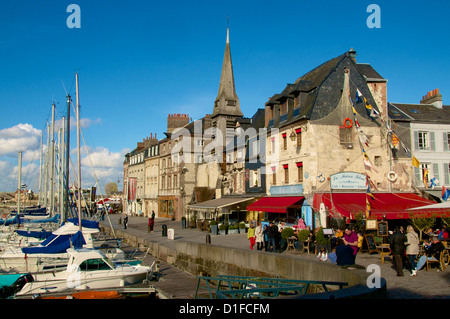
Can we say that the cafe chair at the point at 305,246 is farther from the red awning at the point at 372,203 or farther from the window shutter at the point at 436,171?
the window shutter at the point at 436,171

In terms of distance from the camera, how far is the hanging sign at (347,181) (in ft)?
77.8

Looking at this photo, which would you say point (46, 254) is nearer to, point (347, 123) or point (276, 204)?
point (276, 204)

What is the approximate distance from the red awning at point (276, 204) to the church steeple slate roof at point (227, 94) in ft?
61.8

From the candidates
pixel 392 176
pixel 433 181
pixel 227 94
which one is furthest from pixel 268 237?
pixel 227 94

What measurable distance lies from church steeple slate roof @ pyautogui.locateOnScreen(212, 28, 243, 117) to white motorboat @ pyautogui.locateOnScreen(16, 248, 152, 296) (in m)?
30.0

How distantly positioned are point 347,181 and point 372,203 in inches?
100

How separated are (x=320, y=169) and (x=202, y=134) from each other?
26.4 metres

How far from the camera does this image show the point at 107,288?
590 inches

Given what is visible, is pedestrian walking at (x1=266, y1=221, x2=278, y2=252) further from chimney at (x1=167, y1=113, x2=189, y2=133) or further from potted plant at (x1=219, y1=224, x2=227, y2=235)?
chimney at (x1=167, y1=113, x2=189, y2=133)

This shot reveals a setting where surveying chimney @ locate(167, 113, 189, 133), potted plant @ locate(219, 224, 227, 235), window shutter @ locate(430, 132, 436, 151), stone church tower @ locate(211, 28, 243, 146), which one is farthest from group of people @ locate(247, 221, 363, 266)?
chimney @ locate(167, 113, 189, 133)

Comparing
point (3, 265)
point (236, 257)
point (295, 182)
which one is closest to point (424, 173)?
point (295, 182)

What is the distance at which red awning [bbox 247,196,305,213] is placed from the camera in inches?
944

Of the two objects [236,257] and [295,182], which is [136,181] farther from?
[236,257]

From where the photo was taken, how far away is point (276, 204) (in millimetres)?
25125
